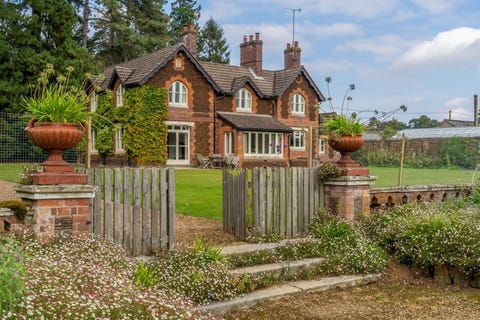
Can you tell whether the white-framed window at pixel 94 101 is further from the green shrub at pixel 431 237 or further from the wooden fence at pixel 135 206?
the green shrub at pixel 431 237

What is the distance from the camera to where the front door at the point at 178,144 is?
28.6m

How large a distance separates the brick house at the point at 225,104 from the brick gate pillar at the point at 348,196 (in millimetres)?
17774

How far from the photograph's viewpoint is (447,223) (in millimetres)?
7789

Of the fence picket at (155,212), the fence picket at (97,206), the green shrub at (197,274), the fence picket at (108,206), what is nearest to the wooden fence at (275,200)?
the fence picket at (155,212)

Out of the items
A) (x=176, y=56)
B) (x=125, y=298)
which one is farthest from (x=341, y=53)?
(x=176, y=56)

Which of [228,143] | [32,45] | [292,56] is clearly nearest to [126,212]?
[228,143]

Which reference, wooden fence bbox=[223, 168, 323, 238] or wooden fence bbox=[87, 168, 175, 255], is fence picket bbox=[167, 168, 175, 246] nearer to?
wooden fence bbox=[87, 168, 175, 255]

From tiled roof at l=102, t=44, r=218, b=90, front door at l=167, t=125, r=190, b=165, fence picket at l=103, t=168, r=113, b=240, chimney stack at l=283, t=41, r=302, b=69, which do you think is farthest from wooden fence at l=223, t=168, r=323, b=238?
chimney stack at l=283, t=41, r=302, b=69

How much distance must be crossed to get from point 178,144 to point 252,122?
16.2 ft

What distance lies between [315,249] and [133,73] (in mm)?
23349

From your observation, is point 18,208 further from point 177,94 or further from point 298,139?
point 298,139

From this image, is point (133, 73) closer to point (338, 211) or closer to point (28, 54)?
point (28, 54)

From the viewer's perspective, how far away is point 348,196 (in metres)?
8.65

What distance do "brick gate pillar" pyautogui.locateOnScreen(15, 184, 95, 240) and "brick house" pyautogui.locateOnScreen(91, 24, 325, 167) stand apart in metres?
21.3
